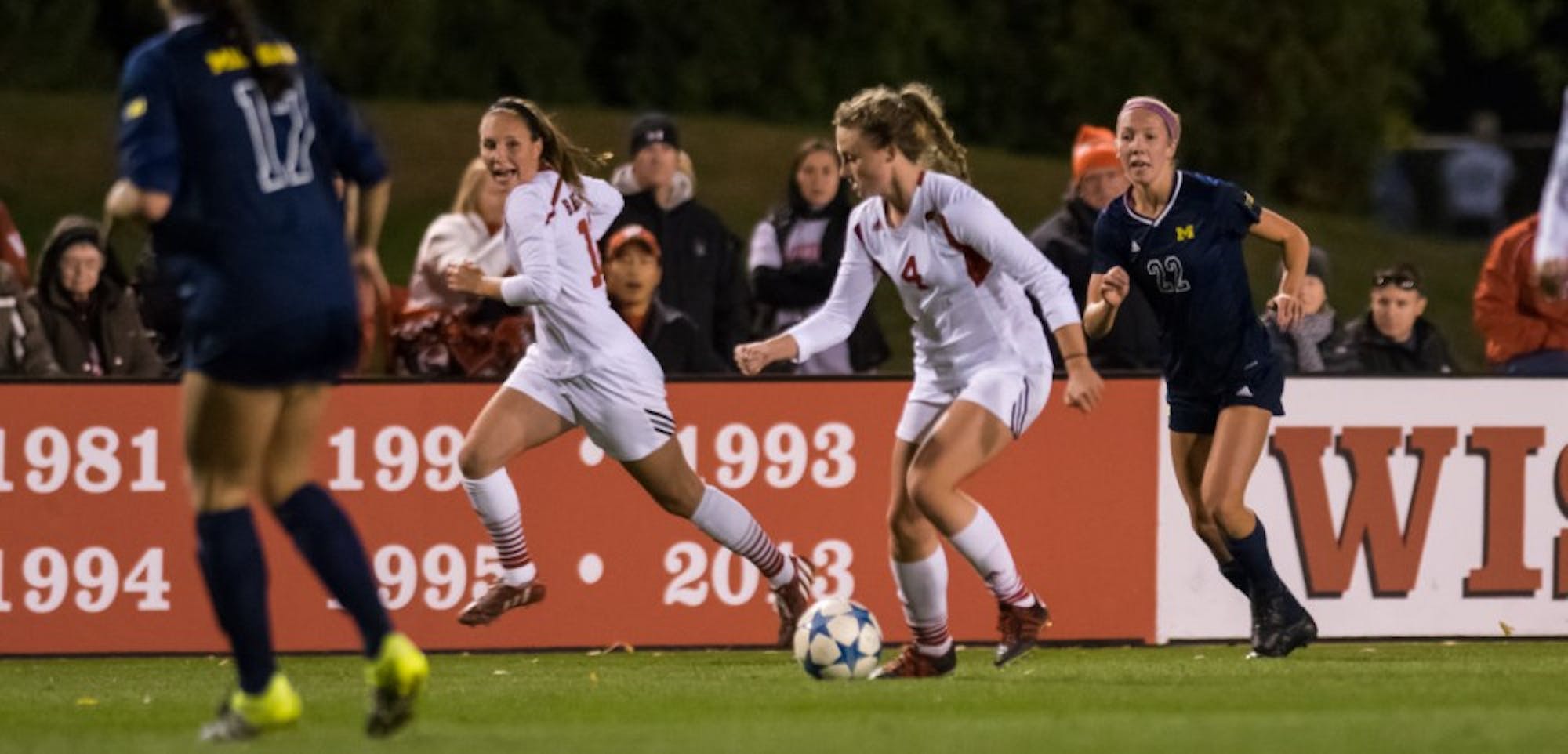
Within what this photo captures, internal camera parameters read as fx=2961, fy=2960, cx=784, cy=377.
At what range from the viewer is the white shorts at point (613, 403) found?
11.5 meters

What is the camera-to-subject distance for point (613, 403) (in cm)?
1150

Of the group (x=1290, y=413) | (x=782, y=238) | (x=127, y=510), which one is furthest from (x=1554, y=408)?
(x=127, y=510)

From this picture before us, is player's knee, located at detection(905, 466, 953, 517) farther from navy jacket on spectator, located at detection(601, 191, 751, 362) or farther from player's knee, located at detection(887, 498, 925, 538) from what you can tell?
navy jacket on spectator, located at detection(601, 191, 751, 362)

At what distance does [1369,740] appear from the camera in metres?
8.03

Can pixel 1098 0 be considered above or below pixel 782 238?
above

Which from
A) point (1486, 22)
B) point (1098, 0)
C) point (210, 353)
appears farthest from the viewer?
point (1486, 22)

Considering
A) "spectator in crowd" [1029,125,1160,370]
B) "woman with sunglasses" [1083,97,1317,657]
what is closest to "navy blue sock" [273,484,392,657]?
"woman with sunglasses" [1083,97,1317,657]

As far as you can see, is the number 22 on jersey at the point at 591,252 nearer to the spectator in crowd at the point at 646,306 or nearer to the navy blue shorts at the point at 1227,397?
the spectator in crowd at the point at 646,306

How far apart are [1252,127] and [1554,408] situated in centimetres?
2134

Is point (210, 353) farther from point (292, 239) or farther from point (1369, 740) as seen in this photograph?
point (1369, 740)

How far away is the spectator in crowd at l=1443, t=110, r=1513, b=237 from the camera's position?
3894cm

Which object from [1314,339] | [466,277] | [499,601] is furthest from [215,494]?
[1314,339]

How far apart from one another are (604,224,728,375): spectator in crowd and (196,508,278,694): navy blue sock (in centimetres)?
536

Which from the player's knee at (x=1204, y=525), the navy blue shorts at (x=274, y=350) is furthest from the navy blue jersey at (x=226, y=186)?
the player's knee at (x=1204, y=525)
